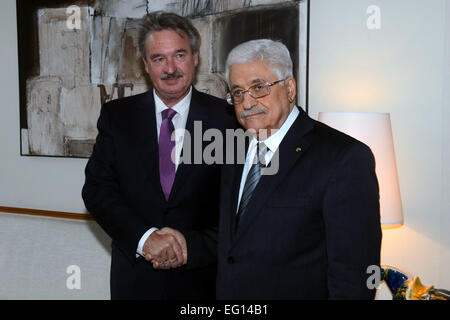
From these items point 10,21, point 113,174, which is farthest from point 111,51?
point 113,174

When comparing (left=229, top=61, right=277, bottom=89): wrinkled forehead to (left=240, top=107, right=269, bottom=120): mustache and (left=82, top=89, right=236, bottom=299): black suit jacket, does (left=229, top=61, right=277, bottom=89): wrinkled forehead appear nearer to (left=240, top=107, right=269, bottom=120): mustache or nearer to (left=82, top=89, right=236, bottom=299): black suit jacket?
(left=240, top=107, right=269, bottom=120): mustache

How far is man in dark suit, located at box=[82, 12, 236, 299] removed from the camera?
175 centimetres

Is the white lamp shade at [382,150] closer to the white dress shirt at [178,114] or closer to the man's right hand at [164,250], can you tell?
the white dress shirt at [178,114]

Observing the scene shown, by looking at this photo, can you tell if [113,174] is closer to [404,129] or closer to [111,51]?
[111,51]

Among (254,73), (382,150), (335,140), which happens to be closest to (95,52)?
(254,73)

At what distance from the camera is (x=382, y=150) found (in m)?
1.97

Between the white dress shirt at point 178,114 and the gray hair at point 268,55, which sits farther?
the white dress shirt at point 178,114

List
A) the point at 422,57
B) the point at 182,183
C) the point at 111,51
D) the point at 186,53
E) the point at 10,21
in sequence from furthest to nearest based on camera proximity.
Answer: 1. the point at 10,21
2. the point at 111,51
3. the point at 422,57
4. the point at 186,53
5. the point at 182,183

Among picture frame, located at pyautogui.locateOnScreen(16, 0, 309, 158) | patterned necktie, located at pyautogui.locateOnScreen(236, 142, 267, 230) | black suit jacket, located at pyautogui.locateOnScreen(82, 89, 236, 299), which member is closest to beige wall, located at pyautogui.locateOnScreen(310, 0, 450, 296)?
picture frame, located at pyautogui.locateOnScreen(16, 0, 309, 158)

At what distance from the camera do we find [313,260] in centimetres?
138

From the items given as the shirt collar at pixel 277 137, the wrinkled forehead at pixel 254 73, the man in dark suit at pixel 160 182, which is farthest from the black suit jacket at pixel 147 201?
the wrinkled forehead at pixel 254 73

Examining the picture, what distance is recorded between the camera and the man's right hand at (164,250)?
5.50 ft

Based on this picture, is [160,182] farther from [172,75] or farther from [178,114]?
[172,75]
